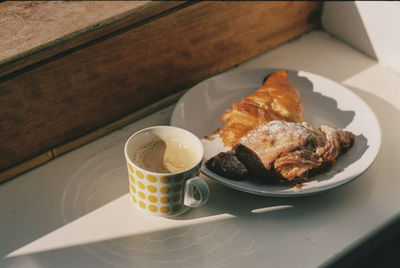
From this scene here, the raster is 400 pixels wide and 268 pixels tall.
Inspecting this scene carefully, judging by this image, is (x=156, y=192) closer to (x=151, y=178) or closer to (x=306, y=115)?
(x=151, y=178)

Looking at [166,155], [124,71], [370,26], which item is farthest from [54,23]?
[370,26]

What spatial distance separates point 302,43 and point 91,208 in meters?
0.78

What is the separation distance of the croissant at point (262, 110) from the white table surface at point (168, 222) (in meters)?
0.12

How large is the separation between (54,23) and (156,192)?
16.0 inches

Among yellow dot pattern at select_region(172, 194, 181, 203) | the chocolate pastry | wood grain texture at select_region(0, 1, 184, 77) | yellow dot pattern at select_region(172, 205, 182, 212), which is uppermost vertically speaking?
wood grain texture at select_region(0, 1, 184, 77)

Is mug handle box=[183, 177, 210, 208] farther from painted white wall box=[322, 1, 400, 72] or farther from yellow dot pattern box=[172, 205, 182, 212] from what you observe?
painted white wall box=[322, 1, 400, 72]

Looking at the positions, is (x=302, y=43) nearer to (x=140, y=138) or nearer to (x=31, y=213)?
(x=140, y=138)

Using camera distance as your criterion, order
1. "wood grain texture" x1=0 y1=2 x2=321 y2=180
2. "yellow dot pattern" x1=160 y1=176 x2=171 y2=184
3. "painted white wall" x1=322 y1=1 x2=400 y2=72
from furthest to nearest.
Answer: "painted white wall" x1=322 y1=1 x2=400 y2=72, "wood grain texture" x1=0 y1=2 x2=321 y2=180, "yellow dot pattern" x1=160 y1=176 x2=171 y2=184

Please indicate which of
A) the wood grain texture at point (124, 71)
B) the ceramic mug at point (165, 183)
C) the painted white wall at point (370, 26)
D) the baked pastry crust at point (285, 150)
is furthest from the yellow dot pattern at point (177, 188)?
the painted white wall at point (370, 26)

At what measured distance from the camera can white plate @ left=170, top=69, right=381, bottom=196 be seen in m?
0.93

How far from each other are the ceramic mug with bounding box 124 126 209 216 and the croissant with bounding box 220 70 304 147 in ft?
0.46

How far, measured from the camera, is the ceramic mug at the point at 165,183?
0.84 meters

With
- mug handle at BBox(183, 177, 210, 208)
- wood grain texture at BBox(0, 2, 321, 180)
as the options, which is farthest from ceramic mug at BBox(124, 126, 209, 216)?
wood grain texture at BBox(0, 2, 321, 180)

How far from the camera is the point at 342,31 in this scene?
140 centimetres
